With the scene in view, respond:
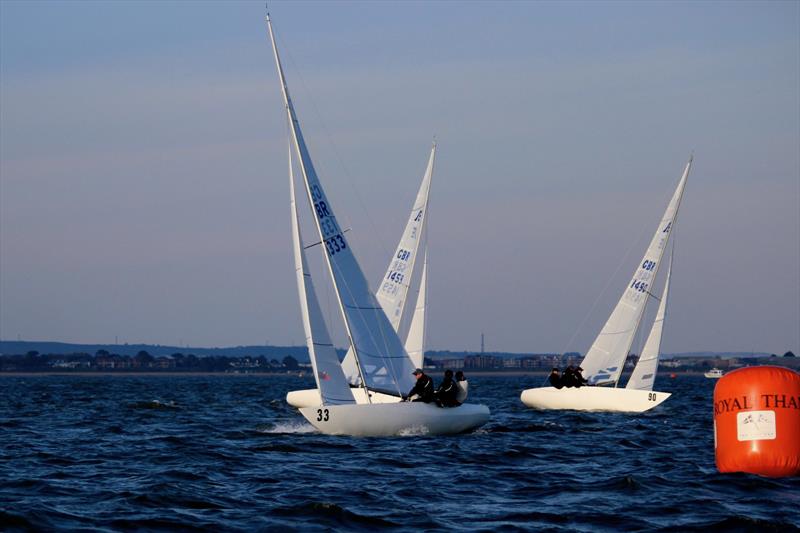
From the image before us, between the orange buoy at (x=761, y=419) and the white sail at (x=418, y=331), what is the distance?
19121 millimetres

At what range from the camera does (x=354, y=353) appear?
24.0 metres

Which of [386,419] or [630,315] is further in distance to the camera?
[630,315]

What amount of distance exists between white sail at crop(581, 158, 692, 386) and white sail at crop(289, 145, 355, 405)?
17158mm

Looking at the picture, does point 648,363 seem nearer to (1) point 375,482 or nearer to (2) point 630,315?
(2) point 630,315

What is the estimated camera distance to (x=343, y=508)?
13.5 metres

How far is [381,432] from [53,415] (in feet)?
46.1

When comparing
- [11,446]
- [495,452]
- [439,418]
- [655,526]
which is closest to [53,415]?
[11,446]

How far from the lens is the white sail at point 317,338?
2325 cm

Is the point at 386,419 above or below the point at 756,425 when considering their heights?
below

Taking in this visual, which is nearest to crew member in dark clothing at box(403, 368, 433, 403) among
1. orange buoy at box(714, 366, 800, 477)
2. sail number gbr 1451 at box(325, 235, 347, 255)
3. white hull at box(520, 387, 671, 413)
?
sail number gbr 1451 at box(325, 235, 347, 255)

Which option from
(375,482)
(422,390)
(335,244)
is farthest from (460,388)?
(375,482)

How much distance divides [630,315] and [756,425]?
2439 cm

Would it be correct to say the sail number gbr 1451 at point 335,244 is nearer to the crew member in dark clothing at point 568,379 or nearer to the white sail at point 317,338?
the white sail at point 317,338

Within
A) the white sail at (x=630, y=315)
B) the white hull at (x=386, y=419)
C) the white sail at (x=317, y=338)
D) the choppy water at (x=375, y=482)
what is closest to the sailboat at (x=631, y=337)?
the white sail at (x=630, y=315)
